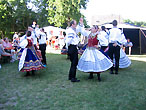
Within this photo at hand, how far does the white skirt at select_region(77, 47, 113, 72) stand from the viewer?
485cm

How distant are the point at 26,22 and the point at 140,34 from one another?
72.4 ft

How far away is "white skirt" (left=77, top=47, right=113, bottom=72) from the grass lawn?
15.3 inches

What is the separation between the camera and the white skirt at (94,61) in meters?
4.85

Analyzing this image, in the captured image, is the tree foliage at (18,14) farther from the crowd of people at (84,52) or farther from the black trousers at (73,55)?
the black trousers at (73,55)

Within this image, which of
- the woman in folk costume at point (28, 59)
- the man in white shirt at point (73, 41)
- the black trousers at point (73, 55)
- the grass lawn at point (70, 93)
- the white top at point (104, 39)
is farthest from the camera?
the white top at point (104, 39)

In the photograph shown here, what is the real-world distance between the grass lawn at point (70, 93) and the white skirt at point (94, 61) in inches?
15.3

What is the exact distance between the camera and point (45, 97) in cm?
376

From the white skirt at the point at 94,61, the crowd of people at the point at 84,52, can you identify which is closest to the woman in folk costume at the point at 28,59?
the crowd of people at the point at 84,52

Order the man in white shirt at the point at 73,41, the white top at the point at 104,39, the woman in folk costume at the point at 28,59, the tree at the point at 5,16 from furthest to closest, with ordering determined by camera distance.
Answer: the tree at the point at 5,16, the white top at the point at 104,39, the woman in folk costume at the point at 28,59, the man in white shirt at the point at 73,41

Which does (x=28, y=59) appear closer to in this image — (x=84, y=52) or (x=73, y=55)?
(x=73, y=55)

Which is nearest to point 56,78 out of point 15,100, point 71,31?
point 71,31

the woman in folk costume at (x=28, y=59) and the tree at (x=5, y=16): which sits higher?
the tree at (x=5, y=16)

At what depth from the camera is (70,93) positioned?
4.00m

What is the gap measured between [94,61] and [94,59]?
0.06m
